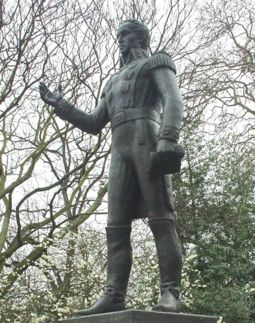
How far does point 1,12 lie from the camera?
12.1 metres

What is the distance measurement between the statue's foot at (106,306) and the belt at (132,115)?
1.42 meters

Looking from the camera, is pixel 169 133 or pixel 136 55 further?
pixel 136 55

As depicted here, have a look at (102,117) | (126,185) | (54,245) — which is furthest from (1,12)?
(126,185)

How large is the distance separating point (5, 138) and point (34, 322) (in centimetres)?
423

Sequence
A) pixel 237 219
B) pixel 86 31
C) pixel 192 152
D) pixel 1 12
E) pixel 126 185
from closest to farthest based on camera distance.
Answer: pixel 126 185 → pixel 1 12 → pixel 86 31 → pixel 237 219 → pixel 192 152

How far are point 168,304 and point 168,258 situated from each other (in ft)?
1.24

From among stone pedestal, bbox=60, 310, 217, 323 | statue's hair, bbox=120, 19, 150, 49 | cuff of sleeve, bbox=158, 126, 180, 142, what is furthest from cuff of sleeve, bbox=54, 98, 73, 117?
stone pedestal, bbox=60, 310, 217, 323

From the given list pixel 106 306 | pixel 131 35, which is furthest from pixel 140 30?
pixel 106 306

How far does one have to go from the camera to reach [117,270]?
5.05 m

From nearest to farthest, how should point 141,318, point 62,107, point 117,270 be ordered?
point 141,318 < point 117,270 < point 62,107

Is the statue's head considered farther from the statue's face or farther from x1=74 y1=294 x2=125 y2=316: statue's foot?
x1=74 y1=294 x2=125 y2=316: statue's foot

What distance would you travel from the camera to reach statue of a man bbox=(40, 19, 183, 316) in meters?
4.84

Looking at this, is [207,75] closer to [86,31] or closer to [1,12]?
[86,31]

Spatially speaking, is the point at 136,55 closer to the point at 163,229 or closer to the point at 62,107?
the point at 62,107
